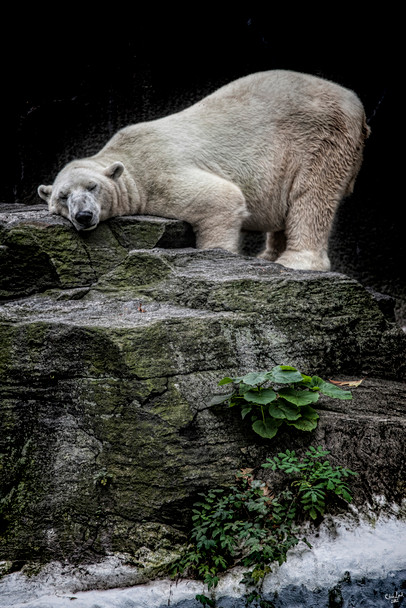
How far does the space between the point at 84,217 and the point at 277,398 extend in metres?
2.63

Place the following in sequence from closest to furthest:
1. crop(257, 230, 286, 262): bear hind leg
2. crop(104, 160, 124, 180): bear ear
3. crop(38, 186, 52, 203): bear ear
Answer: crop(104, 160, 124, 180): bear ear < crop(38, 186, 52, 203): bear ear < crop(257, 230, 286, 262): bear hind leg

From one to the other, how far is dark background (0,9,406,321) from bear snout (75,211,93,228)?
13.9 ft

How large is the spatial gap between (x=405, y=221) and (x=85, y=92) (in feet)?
18.4

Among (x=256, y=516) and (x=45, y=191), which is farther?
(x=45, y=191)

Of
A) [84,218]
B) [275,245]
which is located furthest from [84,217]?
[275,245]

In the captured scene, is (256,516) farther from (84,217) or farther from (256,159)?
(256,159)

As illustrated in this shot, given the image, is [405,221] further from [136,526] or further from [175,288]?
[136,526]

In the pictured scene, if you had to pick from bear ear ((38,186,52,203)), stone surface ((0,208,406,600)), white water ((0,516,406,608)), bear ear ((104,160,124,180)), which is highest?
bear ear ((104,160,124,180))

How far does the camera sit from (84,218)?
4859 millimetres

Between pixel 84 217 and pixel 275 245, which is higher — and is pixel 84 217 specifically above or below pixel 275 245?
above

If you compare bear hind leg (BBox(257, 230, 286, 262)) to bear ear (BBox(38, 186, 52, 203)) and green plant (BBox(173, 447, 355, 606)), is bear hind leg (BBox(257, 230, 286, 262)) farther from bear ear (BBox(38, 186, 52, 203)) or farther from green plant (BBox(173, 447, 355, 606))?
green plant (BBox(173, 447, 355, 606))

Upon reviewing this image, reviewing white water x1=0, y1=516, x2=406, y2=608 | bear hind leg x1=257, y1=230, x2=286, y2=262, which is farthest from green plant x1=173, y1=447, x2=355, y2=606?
bear hind leg x1=257, y1=230, x2=286, y2=262

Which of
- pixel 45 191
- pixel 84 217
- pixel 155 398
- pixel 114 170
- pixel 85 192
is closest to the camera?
pixel 155 398

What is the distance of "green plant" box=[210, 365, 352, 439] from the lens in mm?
3073
